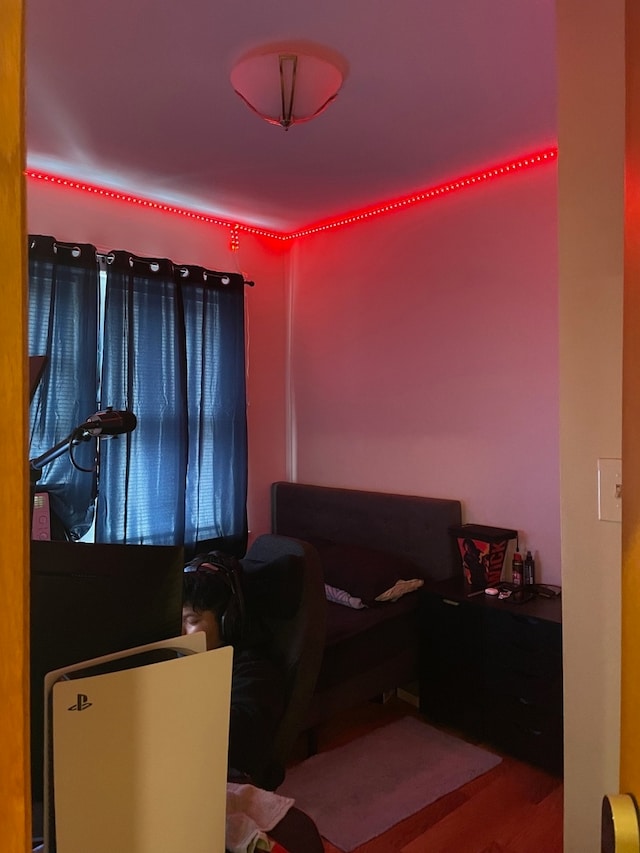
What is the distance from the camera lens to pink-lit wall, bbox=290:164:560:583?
3.02 meters

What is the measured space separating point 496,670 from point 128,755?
2.36 m

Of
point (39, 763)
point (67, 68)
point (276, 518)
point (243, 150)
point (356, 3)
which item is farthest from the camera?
point (276, 518)

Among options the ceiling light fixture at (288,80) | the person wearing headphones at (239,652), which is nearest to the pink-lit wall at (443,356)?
the ceiling light fixture at (288,80)

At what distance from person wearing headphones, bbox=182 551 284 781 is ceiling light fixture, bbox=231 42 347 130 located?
1546 millimetres

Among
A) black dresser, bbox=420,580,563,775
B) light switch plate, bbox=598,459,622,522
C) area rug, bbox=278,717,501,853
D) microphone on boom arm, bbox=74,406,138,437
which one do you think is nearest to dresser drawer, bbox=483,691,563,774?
black dresser, bbox=420,580,563,775

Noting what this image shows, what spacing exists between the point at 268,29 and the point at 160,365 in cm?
190

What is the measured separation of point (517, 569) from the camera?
2.98 metres

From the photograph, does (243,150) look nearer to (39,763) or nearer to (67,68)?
(67,68)

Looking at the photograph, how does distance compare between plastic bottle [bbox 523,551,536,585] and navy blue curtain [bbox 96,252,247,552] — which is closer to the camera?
plastic bottle [bbox 523,551,536,585]

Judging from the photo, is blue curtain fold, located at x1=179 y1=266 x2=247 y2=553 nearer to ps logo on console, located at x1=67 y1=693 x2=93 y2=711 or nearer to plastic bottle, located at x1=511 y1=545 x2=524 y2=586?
plastic bottle, located at x1=511 y1=545 x2=524 y2=586

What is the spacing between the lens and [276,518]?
13.8 feet

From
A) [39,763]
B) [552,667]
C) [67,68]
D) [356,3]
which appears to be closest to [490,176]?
[356,3]

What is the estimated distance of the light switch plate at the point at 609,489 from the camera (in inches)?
49.8

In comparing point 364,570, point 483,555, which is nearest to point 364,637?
point 364,570
